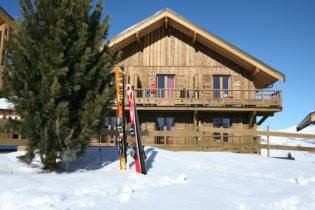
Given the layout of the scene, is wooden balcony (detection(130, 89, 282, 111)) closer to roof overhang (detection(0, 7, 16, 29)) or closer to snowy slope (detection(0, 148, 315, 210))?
roof overhang (detection(0, 7, 16, 29))

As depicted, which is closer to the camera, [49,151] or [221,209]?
[221,209]

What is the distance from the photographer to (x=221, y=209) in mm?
8250

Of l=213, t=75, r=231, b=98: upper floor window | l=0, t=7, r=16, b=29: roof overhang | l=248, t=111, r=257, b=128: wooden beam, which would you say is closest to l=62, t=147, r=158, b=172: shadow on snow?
l=248, t=111, r=257, b=128: wooden beam

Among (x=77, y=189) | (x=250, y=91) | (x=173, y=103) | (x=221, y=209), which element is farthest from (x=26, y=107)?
(x=250, y=91)

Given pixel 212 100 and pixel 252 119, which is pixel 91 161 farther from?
pixel 252 119

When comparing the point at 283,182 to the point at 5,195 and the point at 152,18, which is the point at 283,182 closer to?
the point at 5,195

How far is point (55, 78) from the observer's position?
462 inches

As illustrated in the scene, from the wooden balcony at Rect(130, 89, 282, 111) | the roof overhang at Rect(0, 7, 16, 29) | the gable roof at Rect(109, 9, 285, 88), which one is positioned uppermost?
the roof overhang at Rect(0, 7, 16, 29)

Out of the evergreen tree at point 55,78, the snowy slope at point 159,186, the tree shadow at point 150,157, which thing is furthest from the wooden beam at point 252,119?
the evergreen tree at point 55,78

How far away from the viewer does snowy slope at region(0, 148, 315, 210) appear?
8.12 meters

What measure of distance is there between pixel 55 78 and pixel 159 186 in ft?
13.1

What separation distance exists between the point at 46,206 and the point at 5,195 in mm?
1124

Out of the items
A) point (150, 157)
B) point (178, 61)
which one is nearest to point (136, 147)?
point (150, 157)

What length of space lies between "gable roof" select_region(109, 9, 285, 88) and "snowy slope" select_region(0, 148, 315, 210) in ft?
41.4
